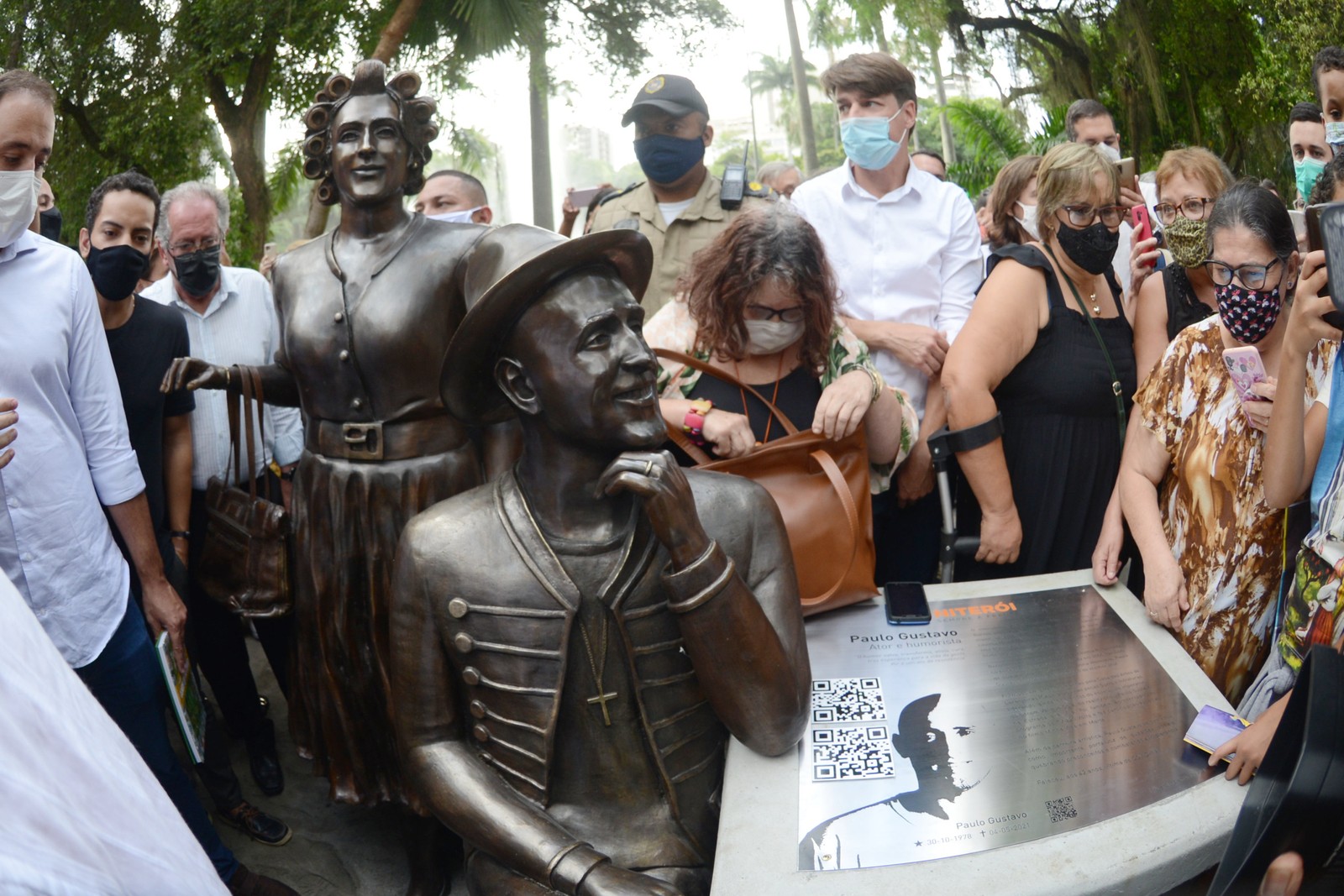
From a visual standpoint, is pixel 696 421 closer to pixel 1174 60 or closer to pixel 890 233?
pixel 890 233

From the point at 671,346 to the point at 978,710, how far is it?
1.31m

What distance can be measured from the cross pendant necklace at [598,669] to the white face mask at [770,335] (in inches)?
43.4

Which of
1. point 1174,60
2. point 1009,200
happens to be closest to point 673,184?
point 1009,200

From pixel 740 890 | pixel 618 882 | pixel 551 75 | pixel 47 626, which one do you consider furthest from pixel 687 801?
pixel 551 75

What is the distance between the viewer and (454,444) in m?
3.09

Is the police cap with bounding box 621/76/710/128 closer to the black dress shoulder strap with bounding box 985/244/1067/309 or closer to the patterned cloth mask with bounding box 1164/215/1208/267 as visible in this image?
the black dress shoulder strap with bounding box 985/244/1067/309

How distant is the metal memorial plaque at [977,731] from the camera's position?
182 cm

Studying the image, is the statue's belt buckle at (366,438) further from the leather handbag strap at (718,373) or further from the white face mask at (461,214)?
the white face mask at (461,214)

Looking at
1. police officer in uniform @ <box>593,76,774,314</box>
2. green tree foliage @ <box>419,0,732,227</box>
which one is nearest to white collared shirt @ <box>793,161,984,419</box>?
police officer in uniform @ <box>593,76,774,314</box>

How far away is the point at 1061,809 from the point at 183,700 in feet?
7.25

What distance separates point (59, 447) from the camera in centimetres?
268

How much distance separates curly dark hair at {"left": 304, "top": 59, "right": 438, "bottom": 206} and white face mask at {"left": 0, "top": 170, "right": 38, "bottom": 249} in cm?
68

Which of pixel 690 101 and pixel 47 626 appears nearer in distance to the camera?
pixel 47 626

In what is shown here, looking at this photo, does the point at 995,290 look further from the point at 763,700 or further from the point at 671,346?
Answer: the point at 763,700
